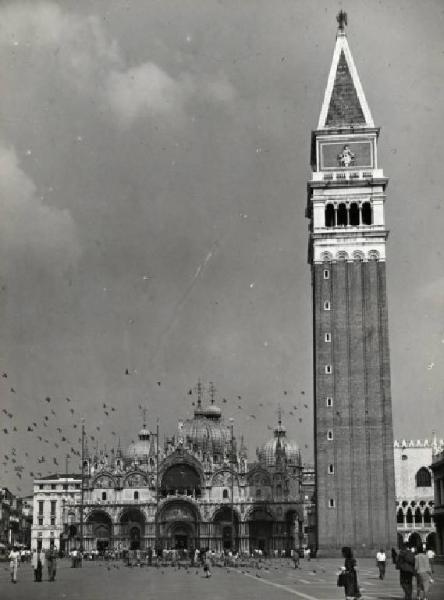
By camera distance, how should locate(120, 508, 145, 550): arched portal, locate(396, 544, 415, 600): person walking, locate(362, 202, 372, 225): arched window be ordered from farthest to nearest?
locate(120, 508, 145, 550): arched portal → locate(362, 202, 372, 225): arched window → locate(396, 544, 415, 600): person walking

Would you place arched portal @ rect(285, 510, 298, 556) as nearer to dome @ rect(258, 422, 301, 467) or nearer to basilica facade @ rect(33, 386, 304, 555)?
basilica facade @ rect(33, 386, 304, 555)

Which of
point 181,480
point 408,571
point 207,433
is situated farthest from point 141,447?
point 408,571

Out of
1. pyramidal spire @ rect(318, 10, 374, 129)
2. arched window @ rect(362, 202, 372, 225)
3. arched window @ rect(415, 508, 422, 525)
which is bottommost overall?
arched window @ rect(415, 508, 422, 525)

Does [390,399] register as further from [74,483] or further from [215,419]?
[74,483]

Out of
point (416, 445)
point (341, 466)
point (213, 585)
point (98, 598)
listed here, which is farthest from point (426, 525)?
point (98, 598)

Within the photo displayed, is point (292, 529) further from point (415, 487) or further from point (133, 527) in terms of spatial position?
point (133, 527)

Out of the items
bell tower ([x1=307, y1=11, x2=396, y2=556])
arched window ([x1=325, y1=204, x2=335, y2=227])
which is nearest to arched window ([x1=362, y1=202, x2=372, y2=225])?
bell tower ([x1=307, y1=11, x2=396, y2=556])
